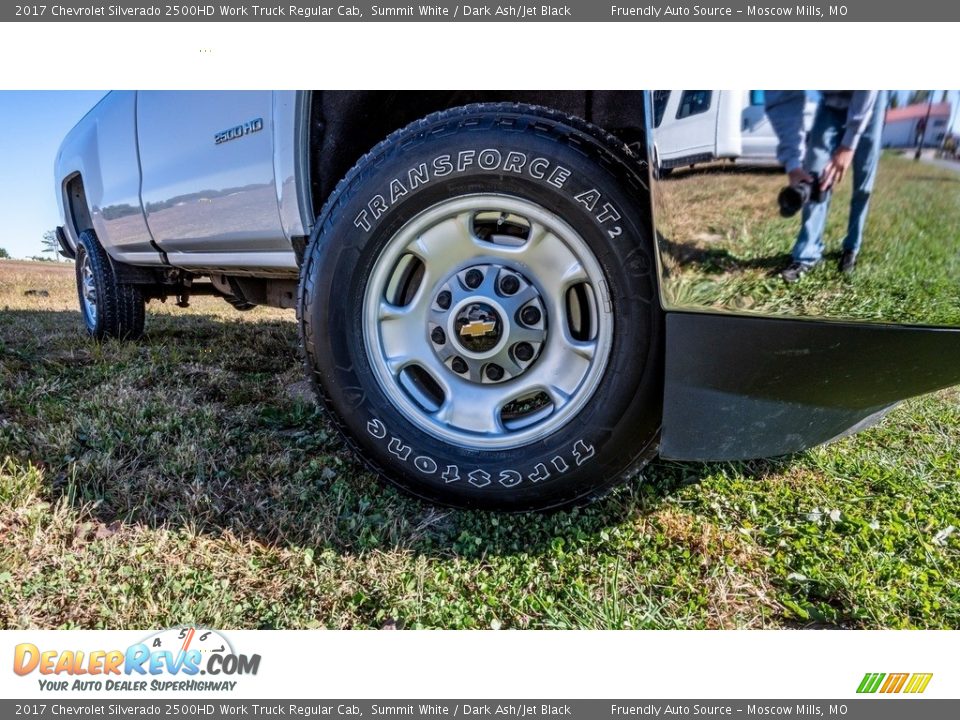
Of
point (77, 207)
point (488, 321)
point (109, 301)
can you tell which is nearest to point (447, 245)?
point (488, 321)

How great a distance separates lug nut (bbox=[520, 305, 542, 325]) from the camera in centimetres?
149

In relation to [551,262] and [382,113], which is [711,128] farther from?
[382,113]

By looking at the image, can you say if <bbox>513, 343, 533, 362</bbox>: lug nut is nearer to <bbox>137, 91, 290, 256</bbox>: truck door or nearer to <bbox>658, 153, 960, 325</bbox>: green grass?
<bbox>658, 153, 960, 325</bbox>: green grass

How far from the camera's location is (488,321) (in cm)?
149

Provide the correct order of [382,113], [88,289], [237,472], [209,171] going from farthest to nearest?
[88,289], [209,171], [382,113], [237,472]

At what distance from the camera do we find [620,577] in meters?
1.31

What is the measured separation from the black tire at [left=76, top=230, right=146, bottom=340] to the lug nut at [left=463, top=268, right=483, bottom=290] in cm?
327

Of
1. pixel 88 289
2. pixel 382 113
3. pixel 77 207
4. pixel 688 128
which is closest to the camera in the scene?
pixel 688 128

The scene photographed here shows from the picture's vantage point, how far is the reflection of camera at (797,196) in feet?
3.29

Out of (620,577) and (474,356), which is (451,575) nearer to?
(620,577)

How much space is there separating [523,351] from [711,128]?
687 millimetres

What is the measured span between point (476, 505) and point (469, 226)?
0.74 m

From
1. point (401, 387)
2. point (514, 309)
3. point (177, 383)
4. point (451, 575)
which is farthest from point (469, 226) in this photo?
point (177, 383)

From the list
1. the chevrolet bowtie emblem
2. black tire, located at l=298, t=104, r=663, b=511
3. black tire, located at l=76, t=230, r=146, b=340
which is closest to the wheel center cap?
the chevrolet bowtie emblem
